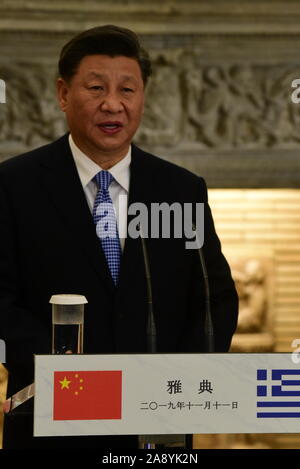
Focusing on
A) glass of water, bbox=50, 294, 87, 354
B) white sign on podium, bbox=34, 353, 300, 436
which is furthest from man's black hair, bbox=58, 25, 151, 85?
white sign on podium, bbox=34, 353, 300, 436

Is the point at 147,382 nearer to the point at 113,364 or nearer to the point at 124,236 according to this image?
the point at 113,364

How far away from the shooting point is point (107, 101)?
1857mm

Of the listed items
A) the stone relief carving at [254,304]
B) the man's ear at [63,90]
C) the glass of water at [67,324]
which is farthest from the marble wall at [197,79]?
the glass of water at [67,324]

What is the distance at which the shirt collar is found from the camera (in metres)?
1.91

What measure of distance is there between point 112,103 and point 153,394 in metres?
0.59

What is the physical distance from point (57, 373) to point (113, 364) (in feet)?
0.31

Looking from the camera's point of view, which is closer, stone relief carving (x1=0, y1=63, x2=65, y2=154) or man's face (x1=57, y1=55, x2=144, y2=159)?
man's face (x1=57, y1=55, x2=144, y2=159)

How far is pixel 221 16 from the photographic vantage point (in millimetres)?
3547

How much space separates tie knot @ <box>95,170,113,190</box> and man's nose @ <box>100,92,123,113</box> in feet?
0.41

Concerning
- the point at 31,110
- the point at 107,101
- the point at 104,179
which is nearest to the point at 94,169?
the point at 104,179

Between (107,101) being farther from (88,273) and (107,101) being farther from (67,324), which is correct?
(67,324)

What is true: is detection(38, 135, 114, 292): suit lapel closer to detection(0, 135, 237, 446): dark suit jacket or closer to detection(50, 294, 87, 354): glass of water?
detection(0, 135, 237, 446): dark suit jacket

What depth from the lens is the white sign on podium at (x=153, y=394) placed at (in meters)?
1.56

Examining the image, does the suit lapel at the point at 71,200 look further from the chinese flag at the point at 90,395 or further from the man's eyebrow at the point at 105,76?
the chinese flag at the point at 90,395
